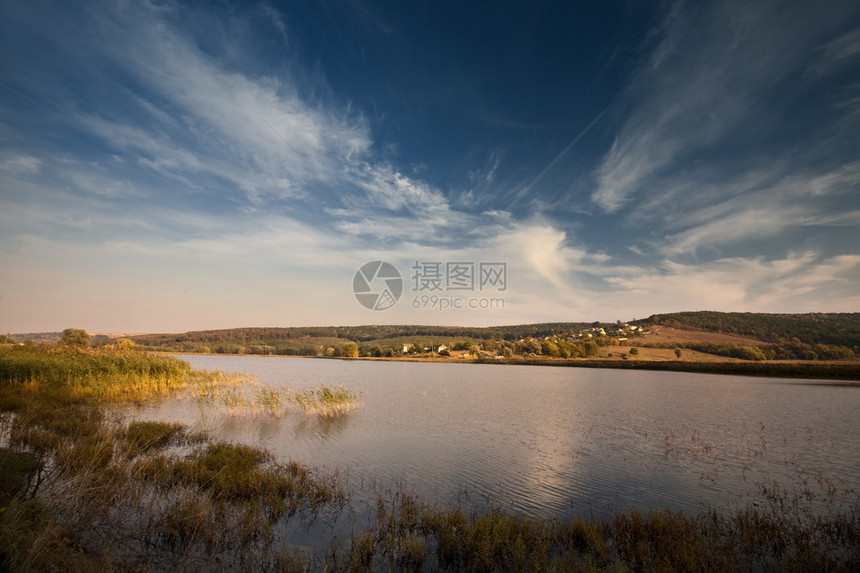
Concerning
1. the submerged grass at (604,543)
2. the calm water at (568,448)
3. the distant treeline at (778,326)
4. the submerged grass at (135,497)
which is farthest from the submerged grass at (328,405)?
the distant treeline at (778,326)

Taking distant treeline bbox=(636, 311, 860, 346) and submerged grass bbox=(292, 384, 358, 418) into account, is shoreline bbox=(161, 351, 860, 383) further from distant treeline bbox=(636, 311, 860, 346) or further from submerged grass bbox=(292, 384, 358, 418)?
submerged grass bbox=(292, 384, 358, 418)

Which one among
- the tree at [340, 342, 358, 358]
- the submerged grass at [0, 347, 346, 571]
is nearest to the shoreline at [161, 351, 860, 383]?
the tree at [340, 342, 358, 358]

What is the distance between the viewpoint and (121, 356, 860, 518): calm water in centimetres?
1166

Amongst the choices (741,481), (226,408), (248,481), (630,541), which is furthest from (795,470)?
(226,408)

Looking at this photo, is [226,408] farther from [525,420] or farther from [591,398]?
[591,398]

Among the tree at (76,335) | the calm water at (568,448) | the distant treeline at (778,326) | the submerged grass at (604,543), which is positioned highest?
the distant treeline at (778,326)

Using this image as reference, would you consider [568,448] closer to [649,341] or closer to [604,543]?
[604,543]

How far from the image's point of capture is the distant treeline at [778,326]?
310 feet

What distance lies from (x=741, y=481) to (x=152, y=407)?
2915 cm

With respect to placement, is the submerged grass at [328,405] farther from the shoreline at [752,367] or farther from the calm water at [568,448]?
the shoreline at [752,367]

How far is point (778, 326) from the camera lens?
11369 cm

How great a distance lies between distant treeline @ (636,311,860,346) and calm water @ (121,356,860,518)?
90078 mm

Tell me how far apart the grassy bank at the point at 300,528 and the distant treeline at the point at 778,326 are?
116 meters

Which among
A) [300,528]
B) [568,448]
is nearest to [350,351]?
[568,448]
